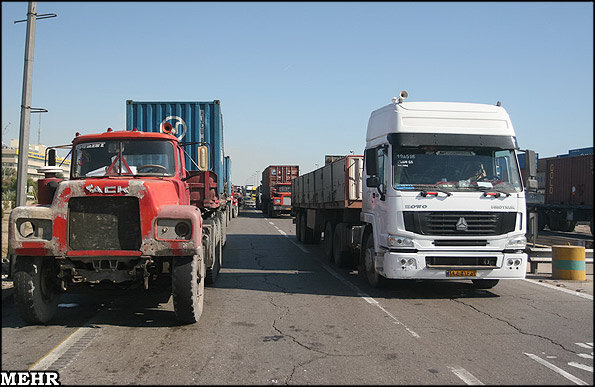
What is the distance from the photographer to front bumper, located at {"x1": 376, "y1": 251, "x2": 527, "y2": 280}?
8.16 m

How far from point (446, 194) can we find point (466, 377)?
3894mm

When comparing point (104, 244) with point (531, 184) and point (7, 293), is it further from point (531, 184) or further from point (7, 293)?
point (531, 184)

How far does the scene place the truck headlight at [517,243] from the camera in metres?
8.31

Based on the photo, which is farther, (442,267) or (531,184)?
(531,184)

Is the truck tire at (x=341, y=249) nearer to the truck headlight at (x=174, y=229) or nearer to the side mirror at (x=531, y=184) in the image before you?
the side mirror at (x=531, y=184)

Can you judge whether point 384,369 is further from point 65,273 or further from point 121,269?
point 65,273

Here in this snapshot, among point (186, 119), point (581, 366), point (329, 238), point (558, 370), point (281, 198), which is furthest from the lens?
point (281, 198)

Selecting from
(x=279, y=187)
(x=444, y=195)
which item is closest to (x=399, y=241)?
(x=444, y=195)

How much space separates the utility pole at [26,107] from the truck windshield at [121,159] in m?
2.76

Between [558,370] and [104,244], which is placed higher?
[104,244]

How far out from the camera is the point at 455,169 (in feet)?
28.1

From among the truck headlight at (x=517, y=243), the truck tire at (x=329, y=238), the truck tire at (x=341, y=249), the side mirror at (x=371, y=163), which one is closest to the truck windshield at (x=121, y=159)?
the side mirror at (x=371, y=163)

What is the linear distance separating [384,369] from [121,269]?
11.6 feet

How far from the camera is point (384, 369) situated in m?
5.00
